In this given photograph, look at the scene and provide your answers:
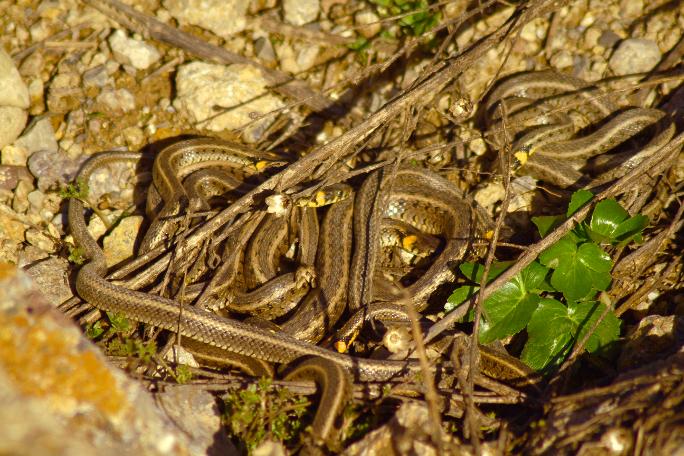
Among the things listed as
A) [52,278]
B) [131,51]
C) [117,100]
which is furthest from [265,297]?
[131,51]

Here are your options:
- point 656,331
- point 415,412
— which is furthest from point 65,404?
point 656,331

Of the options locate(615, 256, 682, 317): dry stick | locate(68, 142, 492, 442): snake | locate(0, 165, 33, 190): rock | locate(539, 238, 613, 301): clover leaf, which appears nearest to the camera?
locate(68, 142, 492, 442): snake

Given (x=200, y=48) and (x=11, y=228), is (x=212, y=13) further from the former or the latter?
(x=11, y=228)

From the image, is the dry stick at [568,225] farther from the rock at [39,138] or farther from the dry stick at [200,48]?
the rock at [39,138]

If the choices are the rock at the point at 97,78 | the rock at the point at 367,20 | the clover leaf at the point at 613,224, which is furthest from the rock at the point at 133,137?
the clover leaf at the point at 613,224

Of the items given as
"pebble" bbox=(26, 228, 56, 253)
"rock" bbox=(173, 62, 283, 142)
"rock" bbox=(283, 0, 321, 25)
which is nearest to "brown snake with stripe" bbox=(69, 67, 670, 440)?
"pebble" bbox=(26, 228, 56, 253)

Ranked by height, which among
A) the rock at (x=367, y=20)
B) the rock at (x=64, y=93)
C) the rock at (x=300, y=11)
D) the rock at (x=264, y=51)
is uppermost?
the rock at (x=367, y=20)

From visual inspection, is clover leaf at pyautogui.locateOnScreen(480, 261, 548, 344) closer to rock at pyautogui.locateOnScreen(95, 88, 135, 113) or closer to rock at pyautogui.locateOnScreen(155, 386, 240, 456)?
rock at pyautogui.locateOnScreen(155, 386, 240, 456)
